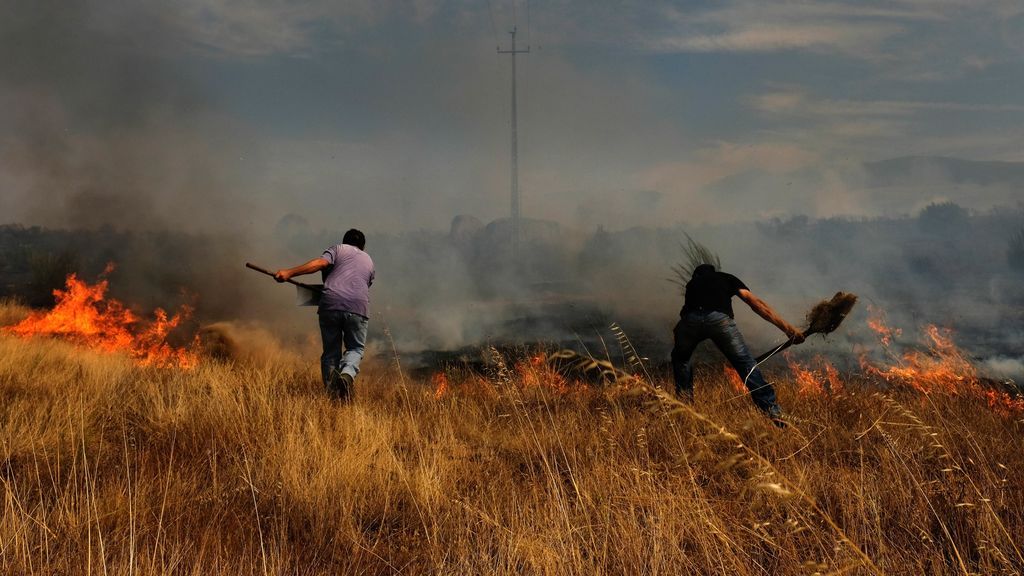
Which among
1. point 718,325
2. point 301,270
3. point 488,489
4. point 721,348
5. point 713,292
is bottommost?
point 488,489

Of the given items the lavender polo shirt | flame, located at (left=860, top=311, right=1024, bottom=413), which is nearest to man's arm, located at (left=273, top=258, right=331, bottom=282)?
the lavender polo shirt

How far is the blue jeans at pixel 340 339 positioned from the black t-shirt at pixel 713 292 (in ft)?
10.6

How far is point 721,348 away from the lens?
18.8 ft

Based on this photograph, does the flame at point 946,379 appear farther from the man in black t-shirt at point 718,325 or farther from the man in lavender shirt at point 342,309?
the man in lavender shirt at point 342,309

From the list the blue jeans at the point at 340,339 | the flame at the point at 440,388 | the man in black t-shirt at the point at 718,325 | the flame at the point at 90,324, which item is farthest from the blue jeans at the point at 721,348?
the flame at the point at 90,324

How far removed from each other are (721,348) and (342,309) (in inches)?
145

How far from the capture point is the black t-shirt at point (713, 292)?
18.7 ft

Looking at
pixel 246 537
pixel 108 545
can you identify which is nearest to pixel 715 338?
pixel 246 537

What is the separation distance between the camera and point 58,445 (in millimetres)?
4086

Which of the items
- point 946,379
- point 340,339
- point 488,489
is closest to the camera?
point 488,489

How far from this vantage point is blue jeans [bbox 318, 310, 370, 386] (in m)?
6.26

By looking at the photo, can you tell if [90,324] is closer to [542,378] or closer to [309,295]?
[309,295]

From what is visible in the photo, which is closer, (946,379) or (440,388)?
(946,379)

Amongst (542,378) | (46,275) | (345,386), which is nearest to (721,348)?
(542,378)
